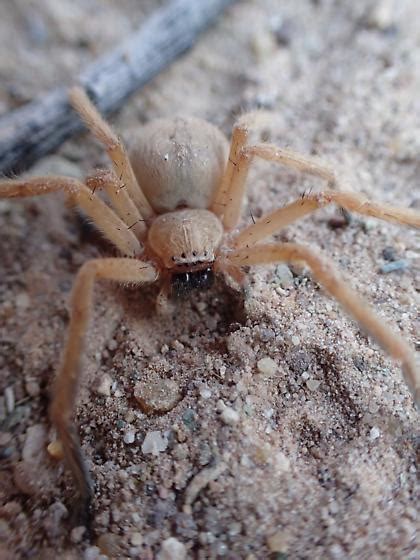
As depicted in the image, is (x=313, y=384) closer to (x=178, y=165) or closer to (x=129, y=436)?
(x=129, y=436)

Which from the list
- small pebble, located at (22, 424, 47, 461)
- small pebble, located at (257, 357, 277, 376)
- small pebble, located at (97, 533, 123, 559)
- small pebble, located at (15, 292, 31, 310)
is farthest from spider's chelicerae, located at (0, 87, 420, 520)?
small pebble, located at (15, 292, 31, 310)

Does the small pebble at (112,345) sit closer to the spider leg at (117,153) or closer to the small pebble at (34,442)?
the small pebble at (34,442)

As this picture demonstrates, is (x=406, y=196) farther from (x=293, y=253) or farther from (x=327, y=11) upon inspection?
(x=327, y=11)

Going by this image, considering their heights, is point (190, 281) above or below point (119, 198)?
below

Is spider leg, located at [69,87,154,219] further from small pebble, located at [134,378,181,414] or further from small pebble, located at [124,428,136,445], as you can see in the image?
small pebble, located at [124,428,136,445]

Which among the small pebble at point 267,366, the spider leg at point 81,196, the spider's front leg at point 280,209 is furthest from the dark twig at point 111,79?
the small pebble at point 267,366

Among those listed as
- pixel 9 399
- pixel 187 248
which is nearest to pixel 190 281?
pixel 187 248
